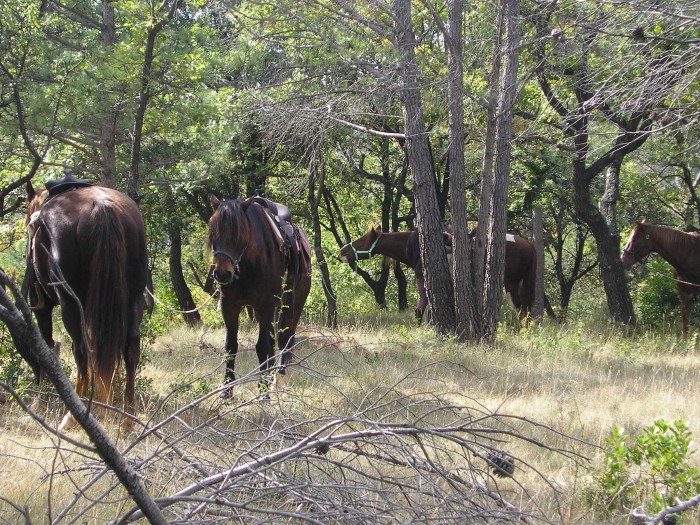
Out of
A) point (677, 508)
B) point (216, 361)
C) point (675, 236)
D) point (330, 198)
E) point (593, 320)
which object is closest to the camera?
point (677, 508)

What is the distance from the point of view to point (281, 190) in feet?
57.5

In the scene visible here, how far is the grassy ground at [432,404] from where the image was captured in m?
3.32

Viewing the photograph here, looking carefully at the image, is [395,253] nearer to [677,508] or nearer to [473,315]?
[473,315]

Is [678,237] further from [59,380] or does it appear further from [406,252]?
[59,380]

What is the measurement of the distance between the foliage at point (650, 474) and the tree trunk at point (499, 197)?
667 cm

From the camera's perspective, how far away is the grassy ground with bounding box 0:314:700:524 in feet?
10.9

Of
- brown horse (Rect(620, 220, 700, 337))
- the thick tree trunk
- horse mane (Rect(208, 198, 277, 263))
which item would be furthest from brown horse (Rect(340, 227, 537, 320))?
horse mane (Rect(208, 198, 277, 263))

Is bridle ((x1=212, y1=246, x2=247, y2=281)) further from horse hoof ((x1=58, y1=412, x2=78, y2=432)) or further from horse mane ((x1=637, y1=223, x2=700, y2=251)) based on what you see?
horse mane ((x1=637, y1=223, x2=700, y2=251))

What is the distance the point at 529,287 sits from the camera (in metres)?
15.9

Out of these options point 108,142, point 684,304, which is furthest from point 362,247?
point 108,142

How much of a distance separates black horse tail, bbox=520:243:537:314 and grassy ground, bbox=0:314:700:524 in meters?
3.58

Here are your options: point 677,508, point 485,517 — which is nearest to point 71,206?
point 485,517

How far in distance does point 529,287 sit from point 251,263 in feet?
33.5

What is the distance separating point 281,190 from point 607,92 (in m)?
11.6
